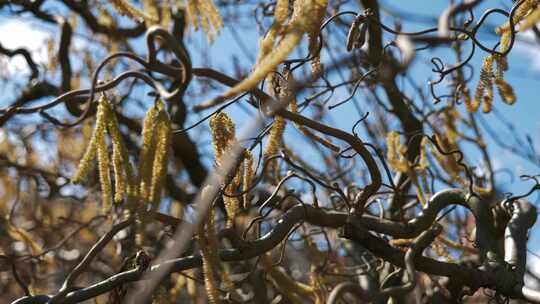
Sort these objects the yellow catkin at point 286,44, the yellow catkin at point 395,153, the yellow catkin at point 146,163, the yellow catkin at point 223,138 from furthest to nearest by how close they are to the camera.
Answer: the yellow catkin at point 395,153, the yellow catkin at point 223,138, the yellow catkin at point 146,163, the yellow catkin at point 286,44

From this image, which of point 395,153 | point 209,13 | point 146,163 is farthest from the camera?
point 395,153

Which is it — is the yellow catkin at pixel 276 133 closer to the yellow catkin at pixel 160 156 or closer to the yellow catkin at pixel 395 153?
the yellow catkin at pixel 160 156

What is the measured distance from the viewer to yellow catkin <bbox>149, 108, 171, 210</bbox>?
0.86m

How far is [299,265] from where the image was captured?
291 cm

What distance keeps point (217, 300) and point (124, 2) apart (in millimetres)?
693

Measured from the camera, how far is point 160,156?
2.97 feet

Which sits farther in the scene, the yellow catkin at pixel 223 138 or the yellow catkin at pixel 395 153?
the yellow catkin at pixel 395 153

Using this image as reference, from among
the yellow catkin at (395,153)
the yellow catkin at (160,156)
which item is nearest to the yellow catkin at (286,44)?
the yellow catkin at (160,156)

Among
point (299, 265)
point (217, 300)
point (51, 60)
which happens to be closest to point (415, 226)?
point (217, 300)

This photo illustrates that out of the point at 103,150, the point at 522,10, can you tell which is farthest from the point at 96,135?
the point at 522,10

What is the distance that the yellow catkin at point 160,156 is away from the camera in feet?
2.82

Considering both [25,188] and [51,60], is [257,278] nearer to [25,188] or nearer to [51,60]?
[51,60]

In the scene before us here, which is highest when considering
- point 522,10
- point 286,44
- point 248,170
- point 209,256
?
point 522,10

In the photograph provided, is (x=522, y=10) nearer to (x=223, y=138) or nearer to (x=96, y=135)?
(x=223, y=138)
